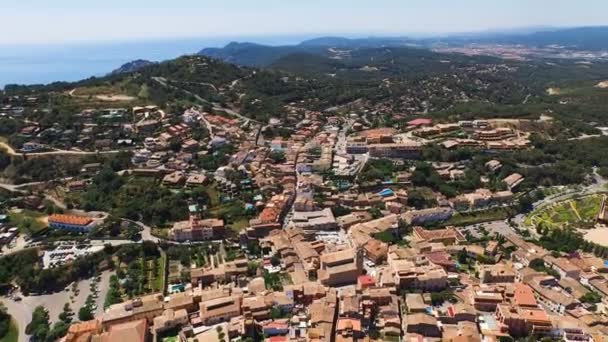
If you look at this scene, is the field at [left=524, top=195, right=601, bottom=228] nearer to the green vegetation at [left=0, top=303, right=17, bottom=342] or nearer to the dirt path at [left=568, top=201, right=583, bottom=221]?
A: the dirt path at [left=568, top=201, right=583, bottom=221]

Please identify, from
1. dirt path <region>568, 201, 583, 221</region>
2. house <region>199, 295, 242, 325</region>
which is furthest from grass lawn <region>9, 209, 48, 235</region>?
dirt path <region>568, 201, 583, 221</region>

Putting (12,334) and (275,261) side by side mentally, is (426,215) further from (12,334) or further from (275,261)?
(12,334)

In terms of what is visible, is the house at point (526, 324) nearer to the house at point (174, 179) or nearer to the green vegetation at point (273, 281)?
the green vegetation at point (273, 281)

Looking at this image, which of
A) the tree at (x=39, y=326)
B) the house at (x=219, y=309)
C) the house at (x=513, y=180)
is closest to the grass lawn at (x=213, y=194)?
the house at (x=219, y=309)

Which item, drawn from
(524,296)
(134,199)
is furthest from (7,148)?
(524,296)

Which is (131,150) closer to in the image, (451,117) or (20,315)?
(20,315)

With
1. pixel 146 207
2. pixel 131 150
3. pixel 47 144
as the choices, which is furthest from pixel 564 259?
pixel 47 144
